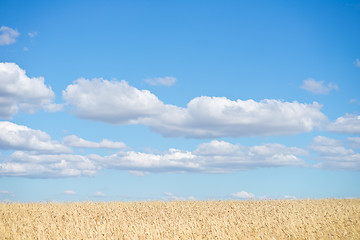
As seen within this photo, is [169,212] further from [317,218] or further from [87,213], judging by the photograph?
Result: [317,218]

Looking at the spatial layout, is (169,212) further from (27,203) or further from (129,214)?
(27,203)

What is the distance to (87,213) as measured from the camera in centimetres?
2259

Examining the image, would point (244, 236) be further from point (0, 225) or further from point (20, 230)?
point (0, 225)

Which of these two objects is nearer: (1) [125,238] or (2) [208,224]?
(1) [125,238]

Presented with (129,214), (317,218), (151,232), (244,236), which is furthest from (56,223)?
(317,218)

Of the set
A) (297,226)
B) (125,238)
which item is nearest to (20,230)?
(125,238)

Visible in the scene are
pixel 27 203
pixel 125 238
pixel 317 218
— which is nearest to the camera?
pixel 125 238

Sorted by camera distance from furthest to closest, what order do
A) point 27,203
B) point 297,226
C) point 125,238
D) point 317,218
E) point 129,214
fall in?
1. point 27,203
2. point 129,214
3. point 317,218
4. point 297,226
5. point 125,238

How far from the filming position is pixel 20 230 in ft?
59.1

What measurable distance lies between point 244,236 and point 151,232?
4.07m

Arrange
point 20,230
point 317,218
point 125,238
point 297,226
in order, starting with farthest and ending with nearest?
point 317,218, point 20,230, point 297,226, point 125,238

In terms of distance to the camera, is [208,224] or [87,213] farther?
[87,213]

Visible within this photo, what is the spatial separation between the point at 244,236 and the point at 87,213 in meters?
11.0

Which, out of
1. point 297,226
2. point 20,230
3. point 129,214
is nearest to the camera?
point 297,226
